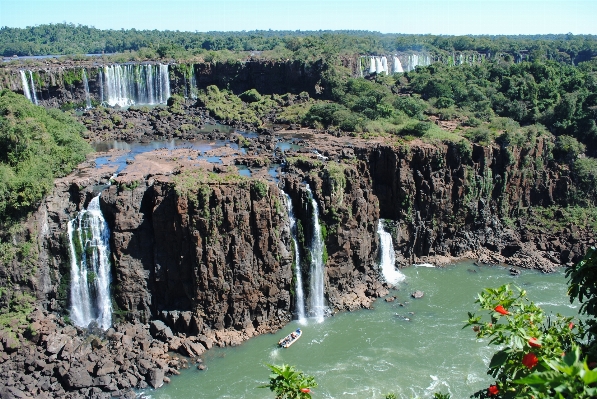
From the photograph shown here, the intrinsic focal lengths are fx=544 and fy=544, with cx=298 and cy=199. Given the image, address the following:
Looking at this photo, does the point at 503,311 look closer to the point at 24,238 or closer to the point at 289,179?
the point at 289,179

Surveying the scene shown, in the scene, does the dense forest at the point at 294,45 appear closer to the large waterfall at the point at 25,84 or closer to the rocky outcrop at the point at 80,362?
the large waterfall at the point at 25,84

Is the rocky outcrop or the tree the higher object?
the tree

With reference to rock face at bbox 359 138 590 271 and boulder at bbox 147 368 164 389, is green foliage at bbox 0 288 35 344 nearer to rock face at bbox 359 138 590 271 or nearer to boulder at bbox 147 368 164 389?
boulder at bbox 147 368 164 389

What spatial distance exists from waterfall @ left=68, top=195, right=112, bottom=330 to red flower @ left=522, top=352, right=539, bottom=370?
82.9 feet

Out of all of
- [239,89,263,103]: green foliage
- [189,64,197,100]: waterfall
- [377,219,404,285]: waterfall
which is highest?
[189,64,197,100]: waterfall

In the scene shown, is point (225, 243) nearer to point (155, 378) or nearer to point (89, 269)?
point (89, 269)

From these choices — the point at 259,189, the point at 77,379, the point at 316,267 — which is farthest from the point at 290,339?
the point at 77,379

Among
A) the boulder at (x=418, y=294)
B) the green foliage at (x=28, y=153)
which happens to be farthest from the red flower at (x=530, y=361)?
the green foliage at (x=28, y=153)

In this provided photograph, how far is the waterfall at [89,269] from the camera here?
29141mm

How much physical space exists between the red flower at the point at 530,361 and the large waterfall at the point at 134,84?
56736 millimetres

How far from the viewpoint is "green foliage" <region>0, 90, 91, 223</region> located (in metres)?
28.3

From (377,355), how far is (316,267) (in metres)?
6.59

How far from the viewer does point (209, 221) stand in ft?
95.6

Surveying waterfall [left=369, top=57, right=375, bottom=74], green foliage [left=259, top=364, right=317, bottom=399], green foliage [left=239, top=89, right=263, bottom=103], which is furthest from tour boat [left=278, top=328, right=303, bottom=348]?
waterfall [left=369, top=57, right=375, bottom=74]
